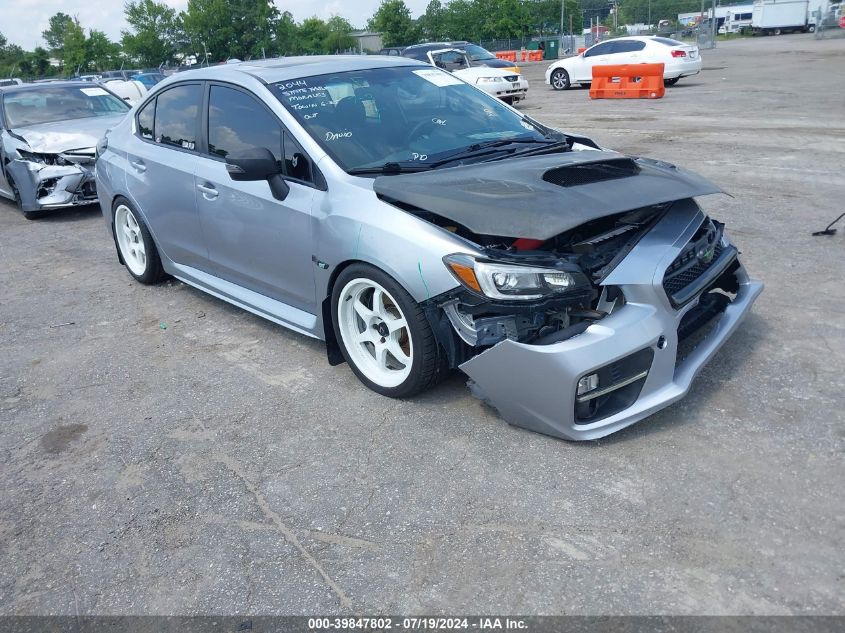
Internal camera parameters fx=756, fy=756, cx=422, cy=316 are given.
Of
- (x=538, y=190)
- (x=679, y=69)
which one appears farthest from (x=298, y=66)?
(x=679, y=69)

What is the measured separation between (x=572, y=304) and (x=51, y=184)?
765 cm

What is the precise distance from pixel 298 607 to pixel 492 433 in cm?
131

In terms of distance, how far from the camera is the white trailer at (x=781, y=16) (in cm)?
5472

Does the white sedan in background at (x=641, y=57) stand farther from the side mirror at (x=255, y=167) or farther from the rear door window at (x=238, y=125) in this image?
the side mirror at (x=255, y=167)

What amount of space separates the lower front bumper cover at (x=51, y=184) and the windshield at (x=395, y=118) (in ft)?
18.2

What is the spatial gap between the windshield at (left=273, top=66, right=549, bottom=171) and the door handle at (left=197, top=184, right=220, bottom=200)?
2.54 feet

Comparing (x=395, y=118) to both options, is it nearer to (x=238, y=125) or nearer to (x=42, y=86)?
(x=238, y=125)

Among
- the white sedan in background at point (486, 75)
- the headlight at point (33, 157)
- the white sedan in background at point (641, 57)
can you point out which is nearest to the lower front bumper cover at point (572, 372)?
A: the headlight at point (33, 157)

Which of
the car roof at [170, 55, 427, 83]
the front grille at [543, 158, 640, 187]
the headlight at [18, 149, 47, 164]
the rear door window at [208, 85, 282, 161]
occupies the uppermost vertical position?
the car roof at [170, 55, 427, 83]

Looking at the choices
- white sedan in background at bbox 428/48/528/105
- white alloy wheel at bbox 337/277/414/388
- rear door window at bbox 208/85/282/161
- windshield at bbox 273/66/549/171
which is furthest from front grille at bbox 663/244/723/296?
white sedan in background at bbox 428/48/528/105

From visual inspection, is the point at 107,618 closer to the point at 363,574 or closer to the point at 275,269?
the point at 363,574

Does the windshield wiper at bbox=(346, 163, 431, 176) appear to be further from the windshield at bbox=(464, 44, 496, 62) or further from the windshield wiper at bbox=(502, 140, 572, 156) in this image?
the windshield at bbox=(464, 44, 496, 62)

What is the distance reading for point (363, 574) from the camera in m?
2.77

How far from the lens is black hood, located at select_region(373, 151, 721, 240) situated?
10.9ft
